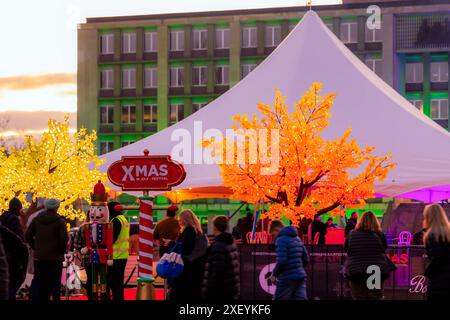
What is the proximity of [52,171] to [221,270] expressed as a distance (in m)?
45.0

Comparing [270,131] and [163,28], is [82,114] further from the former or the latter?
[270,131]

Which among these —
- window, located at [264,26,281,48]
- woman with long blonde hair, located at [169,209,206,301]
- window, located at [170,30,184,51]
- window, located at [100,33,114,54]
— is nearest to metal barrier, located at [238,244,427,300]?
woman with long blonde hair, located at [169,209,206,301]

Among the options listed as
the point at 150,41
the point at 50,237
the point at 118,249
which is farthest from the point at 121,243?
the point at 150,41

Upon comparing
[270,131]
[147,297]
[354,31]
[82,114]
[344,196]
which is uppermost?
[354,31]

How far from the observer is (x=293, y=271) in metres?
13.8

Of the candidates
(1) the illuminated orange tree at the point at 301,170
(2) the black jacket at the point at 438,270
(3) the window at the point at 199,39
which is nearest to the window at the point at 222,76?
(3) the window at the point at 199,39

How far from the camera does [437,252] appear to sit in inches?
477

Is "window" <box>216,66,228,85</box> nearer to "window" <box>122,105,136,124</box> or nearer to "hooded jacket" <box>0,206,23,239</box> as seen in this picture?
"window" <box>122,105,136,124</box>

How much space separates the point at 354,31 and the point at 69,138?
34594 mm

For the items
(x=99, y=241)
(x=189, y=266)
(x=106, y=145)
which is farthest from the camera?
(x=106, y=145)

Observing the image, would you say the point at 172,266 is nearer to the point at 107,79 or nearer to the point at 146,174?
the point at 146,174

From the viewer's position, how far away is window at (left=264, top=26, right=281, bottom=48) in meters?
88.4

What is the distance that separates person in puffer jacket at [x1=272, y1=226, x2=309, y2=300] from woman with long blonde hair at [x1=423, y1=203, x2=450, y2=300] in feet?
6.88
